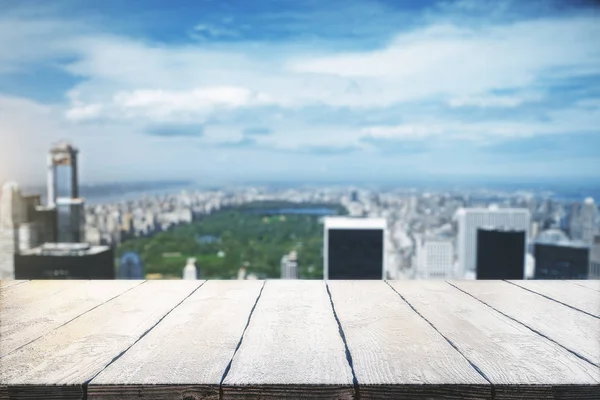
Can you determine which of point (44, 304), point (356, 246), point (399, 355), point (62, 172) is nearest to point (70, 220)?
point (62, 172)

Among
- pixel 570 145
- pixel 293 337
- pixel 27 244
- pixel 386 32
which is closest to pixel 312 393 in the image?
pixel 293 337

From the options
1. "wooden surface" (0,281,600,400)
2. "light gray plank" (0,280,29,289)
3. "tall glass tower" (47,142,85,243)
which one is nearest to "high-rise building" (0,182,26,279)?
"tall glass tower" (47,142,85,243)

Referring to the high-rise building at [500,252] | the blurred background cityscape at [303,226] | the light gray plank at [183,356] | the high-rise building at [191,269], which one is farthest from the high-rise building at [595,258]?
the light gray plank at [183,356]

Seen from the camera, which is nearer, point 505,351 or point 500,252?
point 505,351

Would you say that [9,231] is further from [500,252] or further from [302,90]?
[500,252]

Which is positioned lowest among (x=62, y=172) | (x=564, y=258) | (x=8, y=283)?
(x=564, y=258)

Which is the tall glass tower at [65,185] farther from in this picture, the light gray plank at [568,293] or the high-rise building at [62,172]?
the light gray plank at [568,293]
